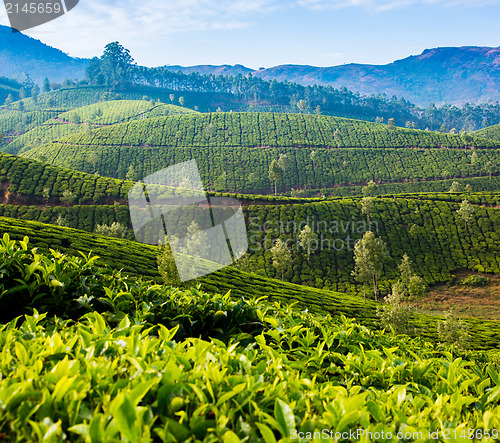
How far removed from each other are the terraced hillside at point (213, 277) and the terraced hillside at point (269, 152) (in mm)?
65882

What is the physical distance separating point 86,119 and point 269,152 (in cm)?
8500

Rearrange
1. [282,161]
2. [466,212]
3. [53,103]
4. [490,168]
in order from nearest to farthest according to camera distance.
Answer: [466,212] → [490,168] → [282,161] → [53,103]

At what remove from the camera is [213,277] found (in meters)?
23.3

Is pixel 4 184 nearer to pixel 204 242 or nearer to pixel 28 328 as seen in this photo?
pixel 204 242

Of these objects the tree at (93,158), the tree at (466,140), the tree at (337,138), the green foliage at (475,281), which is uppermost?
the tree at (337,138)

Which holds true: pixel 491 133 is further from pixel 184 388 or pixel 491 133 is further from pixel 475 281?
pixel 184 388

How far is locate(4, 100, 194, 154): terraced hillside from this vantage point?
125 metres

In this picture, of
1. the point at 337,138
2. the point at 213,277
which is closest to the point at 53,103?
the point at 337,138

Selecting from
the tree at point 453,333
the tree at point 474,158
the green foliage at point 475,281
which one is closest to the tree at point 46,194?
the tree at point 453,333

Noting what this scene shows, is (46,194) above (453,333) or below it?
above

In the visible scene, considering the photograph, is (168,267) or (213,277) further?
(213,277)

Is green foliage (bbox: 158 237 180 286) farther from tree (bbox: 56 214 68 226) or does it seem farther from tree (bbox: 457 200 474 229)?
tree (bbox: 457 200 474 229)

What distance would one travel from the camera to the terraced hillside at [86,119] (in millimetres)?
124750

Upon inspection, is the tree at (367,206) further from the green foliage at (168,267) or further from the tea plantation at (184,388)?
the tea plantation at (184,388)
